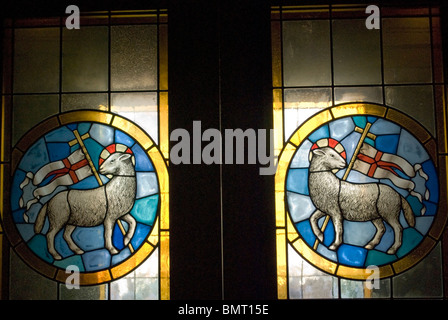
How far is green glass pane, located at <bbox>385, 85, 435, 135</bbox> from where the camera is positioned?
2.57 meters

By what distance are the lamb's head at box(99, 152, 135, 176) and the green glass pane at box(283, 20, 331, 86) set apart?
78cm

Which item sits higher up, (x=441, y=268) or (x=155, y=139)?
(x=155, y=139)

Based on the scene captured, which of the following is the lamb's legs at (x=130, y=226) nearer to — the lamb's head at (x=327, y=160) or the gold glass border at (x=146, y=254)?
the gold glass border at (x=146, y=254)

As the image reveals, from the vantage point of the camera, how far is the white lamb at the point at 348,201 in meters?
2.51

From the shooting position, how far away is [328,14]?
2.66 m

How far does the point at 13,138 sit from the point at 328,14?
4.97ft

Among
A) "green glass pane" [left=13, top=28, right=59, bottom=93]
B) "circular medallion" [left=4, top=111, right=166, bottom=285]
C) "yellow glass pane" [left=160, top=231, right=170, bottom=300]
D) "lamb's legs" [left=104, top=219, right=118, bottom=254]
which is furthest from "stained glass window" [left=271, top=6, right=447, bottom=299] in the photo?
"green glass pane" [left=13, top=28, right=59, bottom=93]

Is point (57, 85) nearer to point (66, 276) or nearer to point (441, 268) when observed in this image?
point (66, 276)

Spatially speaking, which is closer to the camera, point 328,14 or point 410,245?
point 410,245

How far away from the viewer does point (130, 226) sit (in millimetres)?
2539

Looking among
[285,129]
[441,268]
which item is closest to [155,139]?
[285,129]

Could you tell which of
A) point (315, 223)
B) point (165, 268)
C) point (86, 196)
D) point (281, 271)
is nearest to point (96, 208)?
point (86, 196)

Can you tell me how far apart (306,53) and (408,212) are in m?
0.83

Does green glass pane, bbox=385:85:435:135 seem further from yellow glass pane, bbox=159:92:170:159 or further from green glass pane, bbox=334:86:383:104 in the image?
yellow glass pane, bbox=159:92:170:159
